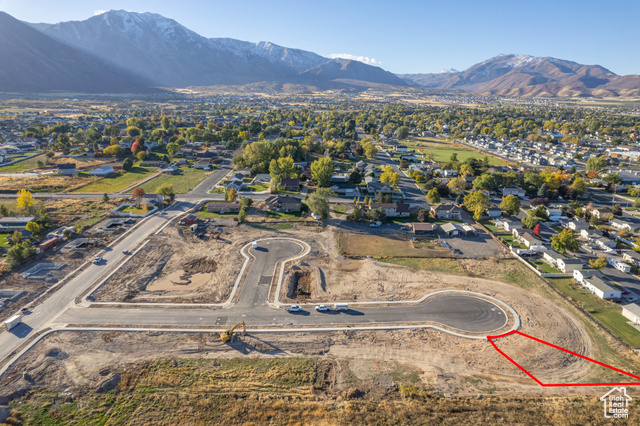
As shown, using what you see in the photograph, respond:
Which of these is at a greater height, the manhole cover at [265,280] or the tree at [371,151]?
the tree at [371,151]

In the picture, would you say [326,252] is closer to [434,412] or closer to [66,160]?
[434,412]

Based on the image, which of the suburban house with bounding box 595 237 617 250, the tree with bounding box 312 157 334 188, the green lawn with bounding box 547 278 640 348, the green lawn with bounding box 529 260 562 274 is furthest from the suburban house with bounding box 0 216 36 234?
the suburban house with bounding box 595 237 617 250

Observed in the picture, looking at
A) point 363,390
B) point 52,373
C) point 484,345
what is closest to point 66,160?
point 52,373

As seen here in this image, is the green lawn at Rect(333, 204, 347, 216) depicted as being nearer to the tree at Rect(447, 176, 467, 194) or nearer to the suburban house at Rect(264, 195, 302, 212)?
the suburban house at Rect(264, 195, 302, 212)

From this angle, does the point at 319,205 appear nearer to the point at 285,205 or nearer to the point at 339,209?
the point at 339,209

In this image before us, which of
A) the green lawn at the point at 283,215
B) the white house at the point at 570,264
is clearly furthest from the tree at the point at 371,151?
the white house at the point at 570,264

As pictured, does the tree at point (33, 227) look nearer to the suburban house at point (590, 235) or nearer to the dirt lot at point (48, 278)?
the dirt lot at point (48, 278)
